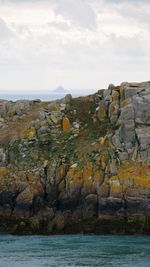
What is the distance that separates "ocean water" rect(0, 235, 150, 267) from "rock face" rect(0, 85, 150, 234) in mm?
2099

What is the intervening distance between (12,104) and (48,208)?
18.9m

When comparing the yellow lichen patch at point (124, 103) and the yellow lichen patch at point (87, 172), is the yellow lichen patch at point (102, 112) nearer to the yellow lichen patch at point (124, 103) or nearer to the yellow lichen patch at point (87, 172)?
the yellow lichen patch at point (124, 103)

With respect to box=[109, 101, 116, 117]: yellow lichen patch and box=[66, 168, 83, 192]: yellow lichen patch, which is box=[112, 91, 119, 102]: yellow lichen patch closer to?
box=[109, 101, 116, 117]: yellow lichen patch

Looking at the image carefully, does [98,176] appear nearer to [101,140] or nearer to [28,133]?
[101,140]

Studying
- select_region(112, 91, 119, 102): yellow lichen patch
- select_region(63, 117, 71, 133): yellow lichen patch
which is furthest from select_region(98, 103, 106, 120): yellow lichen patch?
select_region(63, 117, 71, 133): yellow lichen patch

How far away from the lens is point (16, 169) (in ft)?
242

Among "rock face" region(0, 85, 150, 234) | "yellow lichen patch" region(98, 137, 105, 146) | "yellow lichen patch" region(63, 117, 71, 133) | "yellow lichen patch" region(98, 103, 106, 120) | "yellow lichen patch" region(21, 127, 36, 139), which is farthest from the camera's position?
"yellow lichen patch" region(98, 103, 106, 120)

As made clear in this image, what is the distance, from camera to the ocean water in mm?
57250

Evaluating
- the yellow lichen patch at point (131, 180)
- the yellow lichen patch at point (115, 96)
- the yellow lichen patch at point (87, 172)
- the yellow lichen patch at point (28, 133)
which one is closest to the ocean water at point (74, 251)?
the yellow lichen patch at point (131, 180)

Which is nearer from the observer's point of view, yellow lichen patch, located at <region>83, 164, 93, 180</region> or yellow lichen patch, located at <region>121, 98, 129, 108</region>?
yellow lichen patch, located at <region>83, 164, 93, 180</region>

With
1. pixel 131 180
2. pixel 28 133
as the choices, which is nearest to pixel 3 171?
pixel 28 133

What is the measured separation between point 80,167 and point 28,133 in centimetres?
971

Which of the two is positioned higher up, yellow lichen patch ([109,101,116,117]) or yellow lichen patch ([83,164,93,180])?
yellow lichen patch ([109,101,116,117])

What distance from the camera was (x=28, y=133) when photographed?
78188mm
